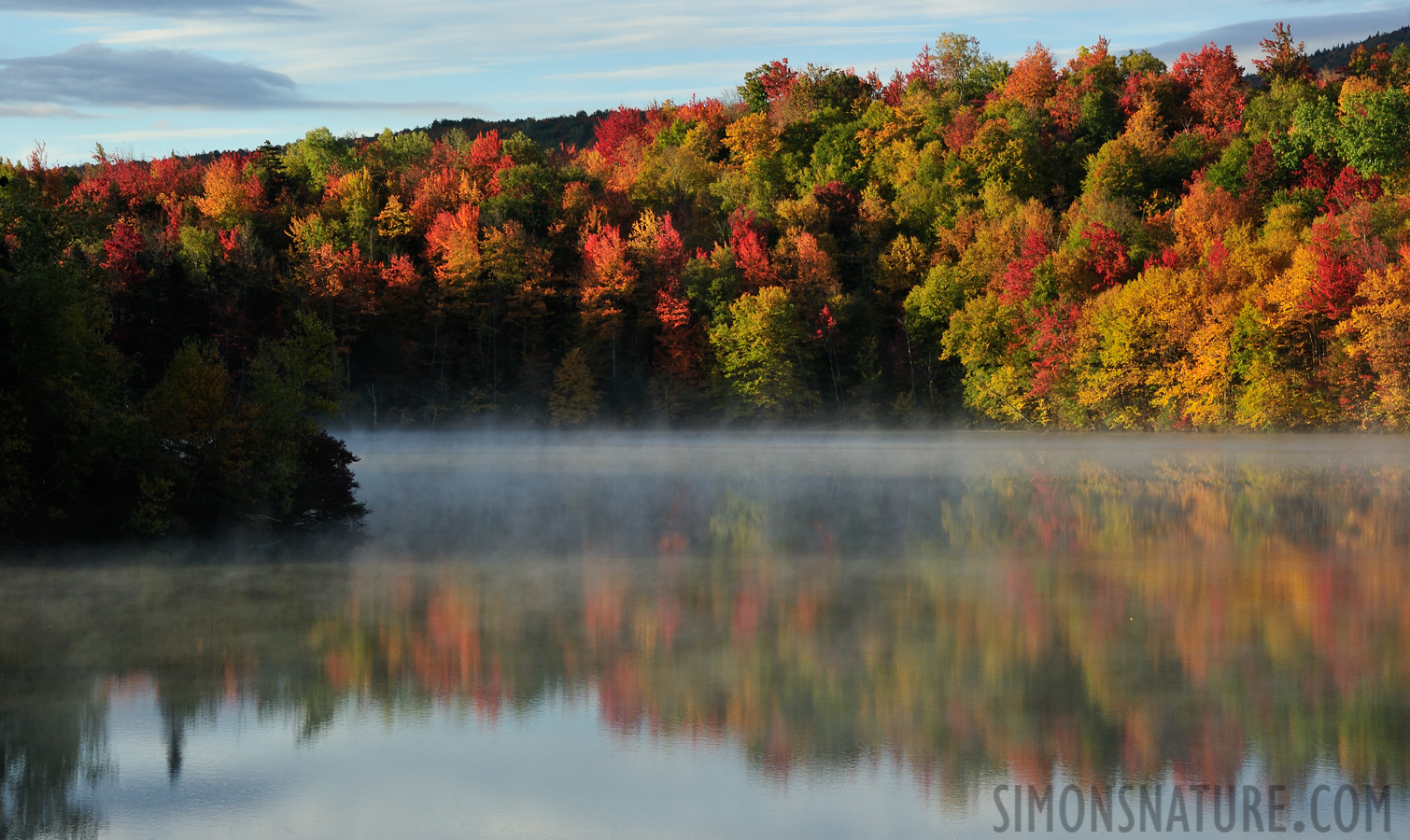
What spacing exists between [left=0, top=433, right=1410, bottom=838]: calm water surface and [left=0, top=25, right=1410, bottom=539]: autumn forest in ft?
94.2

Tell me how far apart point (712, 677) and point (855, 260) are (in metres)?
56.5

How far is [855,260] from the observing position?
66.8 metres

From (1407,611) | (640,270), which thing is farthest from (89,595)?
(640,270)

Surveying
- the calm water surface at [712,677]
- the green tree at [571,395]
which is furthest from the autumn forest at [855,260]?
the calm water surface at [712,677]

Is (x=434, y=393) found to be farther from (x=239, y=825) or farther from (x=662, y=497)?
(x=239, y=825)

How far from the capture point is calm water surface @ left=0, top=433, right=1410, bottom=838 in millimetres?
8852

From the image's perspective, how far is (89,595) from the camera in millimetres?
16844

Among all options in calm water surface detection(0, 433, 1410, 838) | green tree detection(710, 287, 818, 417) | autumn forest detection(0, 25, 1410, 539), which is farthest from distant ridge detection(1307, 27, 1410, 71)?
calm water surface detection(0, 433, 1410, 838)

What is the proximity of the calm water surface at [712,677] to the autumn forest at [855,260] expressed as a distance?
2871 cm

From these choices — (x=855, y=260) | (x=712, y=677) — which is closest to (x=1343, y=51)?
(x=855, y=260)

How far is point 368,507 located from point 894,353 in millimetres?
A: 40623

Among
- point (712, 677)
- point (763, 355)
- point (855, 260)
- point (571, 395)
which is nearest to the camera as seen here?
point (712, 677)

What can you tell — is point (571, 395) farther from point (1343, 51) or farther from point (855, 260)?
point (1343, 51)

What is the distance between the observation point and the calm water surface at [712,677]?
8852 millimetres
